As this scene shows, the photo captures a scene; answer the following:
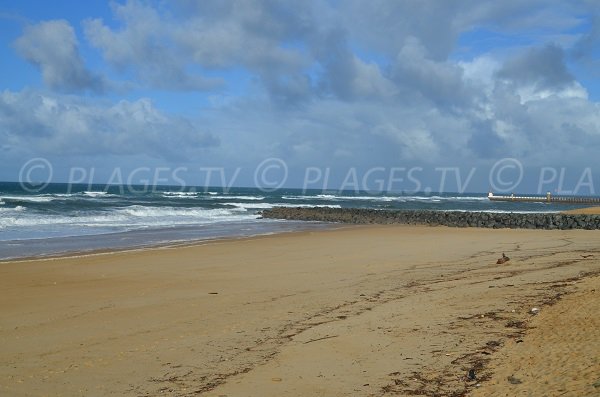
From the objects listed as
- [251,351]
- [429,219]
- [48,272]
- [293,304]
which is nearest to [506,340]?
[251,351]

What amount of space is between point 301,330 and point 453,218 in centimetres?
3255

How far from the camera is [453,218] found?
3788cm

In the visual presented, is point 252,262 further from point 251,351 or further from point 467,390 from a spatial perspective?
point 467,390

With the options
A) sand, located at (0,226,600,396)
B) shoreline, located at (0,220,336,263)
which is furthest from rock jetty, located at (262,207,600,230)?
sand, located at (0,226,600,396)

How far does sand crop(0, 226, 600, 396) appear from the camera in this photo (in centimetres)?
512

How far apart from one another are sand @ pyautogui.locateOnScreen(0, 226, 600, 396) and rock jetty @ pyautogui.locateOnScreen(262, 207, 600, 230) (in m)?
21.0

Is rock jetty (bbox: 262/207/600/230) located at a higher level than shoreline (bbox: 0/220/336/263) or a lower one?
higher

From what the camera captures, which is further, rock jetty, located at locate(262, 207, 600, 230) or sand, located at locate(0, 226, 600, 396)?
rock jetty, located at locate(262, 207, 600, 230)

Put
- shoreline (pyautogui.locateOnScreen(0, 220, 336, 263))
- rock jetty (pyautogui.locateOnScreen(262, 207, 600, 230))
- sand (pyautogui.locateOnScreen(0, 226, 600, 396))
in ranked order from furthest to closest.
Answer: rock jetty (pyautogui.locateOnScreen(262, 207, 600, 230)) → shoreline (pyautogui.locateOnScreen(0, 220, 336, 263)) → sand (pyautogui.locateOnScreen(0, 226, 600, 396))

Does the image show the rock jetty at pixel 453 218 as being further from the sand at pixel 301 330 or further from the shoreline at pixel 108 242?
the sand at pixel 301 330

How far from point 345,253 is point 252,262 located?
3.34 m

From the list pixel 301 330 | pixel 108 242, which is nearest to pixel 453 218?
pixel 108 242

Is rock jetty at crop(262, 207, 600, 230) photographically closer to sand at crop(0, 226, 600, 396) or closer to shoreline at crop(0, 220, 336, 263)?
shoreline at crop(0, 220, 336, 263)

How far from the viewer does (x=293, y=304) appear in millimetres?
8742
